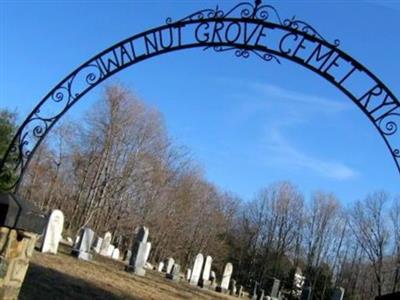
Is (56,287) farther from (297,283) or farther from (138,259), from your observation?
(297,283)

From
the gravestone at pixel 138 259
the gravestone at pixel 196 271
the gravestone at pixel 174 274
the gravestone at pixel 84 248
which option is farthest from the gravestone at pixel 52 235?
the gravestone at pixel 196 271

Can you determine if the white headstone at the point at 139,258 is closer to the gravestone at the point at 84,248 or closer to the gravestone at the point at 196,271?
the gravestone at the point at 84,248

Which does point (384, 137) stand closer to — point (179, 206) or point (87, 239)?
point (87, 239)

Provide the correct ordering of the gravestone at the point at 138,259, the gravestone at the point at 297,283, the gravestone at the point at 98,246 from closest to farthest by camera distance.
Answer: the gravestone at the point at 138,259
the gravestone at the point at 98,246
the gravestone at the point at 297,283

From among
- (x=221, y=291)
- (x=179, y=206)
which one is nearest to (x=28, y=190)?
(x=179, y=206)

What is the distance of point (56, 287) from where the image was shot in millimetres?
12938

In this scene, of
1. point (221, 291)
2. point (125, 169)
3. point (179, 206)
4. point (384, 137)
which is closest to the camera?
point (384, 137)

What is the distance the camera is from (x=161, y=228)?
49.7 m

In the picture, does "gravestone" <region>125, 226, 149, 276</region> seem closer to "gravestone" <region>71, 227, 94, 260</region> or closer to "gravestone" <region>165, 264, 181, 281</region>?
"gravestone" <region>71, 227, 94, 260</region>

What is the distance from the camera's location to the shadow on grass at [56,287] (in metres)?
12.0

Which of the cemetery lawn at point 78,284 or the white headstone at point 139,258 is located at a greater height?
the white headstone at point 139,258

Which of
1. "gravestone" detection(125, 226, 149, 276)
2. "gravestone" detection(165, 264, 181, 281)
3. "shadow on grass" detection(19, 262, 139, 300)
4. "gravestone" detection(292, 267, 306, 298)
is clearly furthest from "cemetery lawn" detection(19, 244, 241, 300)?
"gravestone" detection(292, 267, 306, 298)

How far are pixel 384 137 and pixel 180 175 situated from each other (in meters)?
47.8

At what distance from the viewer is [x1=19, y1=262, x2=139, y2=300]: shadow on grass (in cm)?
1200
